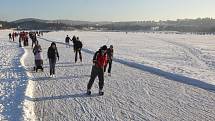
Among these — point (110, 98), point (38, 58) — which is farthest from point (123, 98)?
point (38, 58)

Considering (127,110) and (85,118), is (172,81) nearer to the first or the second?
(127,110)

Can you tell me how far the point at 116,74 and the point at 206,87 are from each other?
15.3ft

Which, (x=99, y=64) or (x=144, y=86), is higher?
(x=99, y=64)

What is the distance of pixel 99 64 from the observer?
38.8 feet

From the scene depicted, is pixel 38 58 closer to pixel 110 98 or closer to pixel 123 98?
pixel 110 98

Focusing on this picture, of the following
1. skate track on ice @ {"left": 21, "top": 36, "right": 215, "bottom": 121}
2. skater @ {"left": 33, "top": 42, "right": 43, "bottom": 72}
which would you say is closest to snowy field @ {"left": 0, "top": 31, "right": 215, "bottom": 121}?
skate track on ice @ {"left": 21, "top": 36, "right": 215, "bottom": 121}

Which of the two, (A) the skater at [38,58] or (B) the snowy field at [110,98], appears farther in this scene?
(A) the skater at [38,58]

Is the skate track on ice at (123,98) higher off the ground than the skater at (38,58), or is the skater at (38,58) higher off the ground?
the skater at (38,58)

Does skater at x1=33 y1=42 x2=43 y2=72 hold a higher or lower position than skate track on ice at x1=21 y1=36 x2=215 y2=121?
higher

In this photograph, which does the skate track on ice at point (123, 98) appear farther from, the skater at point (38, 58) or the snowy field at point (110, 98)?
the skater at point (38, 58)

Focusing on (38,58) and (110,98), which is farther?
(38,58)

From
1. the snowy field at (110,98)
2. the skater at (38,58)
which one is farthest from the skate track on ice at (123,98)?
the skater at (38,58)

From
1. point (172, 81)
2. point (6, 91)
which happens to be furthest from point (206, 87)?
point (6, 91)

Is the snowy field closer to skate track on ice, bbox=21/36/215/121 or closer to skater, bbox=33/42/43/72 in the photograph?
skate track on ice, bbox=21/36/215/121
